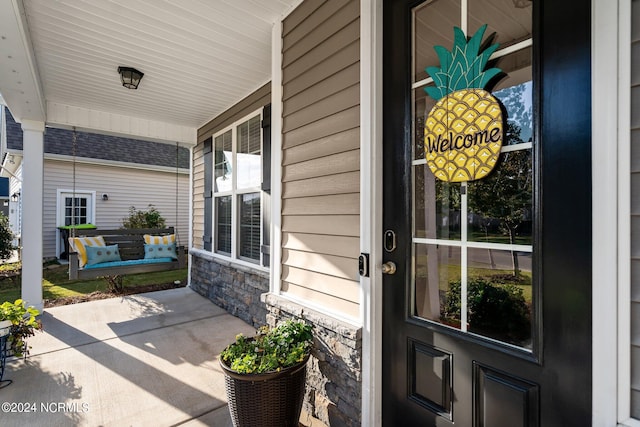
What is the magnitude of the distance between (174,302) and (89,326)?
1151 millimetres

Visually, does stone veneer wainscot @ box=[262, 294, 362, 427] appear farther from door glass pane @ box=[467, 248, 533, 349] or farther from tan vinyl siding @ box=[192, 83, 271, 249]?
tan vinyl siding @ box=[192, 83, 271, 249]

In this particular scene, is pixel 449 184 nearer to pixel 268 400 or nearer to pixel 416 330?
pixel 416 330

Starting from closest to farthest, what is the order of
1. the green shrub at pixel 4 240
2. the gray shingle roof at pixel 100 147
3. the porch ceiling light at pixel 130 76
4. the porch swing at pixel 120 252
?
1. the porch ceiling light at pixel 130 76
2. the porch swing at pixel 120 252
3. the green shrub at pixel 4 240
4. the gray shingle roof at pixel 100 147

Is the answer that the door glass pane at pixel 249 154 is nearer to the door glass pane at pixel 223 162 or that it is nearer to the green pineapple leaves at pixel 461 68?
the door glass pane at pixel 223 162

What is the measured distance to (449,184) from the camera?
4.72 feet

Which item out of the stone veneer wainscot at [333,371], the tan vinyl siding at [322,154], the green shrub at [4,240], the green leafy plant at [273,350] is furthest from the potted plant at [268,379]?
the green shrub at [4,240]

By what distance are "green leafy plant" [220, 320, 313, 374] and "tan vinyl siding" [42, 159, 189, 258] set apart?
686 centimetres

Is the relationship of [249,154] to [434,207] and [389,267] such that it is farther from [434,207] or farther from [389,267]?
[434,207]

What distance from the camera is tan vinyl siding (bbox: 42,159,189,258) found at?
818 cm

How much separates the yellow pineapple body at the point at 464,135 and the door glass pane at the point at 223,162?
134 inches

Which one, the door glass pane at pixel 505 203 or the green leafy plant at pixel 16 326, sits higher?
the door glass pane at pixel 505 203

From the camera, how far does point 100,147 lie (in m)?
8.90

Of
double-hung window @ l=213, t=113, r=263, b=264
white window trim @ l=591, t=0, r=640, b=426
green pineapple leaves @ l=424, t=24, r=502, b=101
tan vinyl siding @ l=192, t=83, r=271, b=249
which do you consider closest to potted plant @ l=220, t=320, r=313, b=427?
white window trim @ l=591, t=0, r=640, b=426

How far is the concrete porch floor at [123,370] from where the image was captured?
6.94 ft
